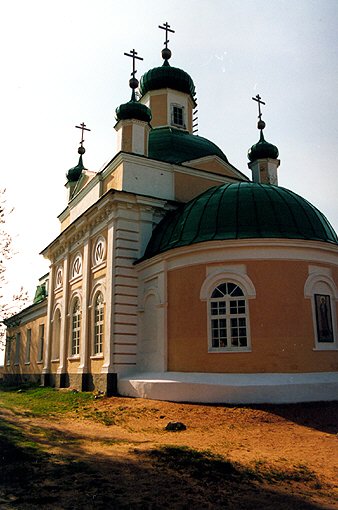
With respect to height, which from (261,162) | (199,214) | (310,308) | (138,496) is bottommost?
(138,496)

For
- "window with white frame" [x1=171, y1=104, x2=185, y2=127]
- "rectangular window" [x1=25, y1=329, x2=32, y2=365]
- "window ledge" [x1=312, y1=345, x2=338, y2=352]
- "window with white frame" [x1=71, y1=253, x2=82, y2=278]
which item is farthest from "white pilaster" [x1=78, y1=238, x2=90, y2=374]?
"rectangular window" [x1=25, y1=329, x2=32, y2=365]

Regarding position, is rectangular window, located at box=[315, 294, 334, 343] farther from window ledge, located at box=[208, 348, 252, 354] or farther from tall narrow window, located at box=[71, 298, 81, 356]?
tall narrow window, located at box=[71, 298, 81, 356]

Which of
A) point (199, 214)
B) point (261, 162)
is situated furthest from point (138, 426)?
point (261, 162)

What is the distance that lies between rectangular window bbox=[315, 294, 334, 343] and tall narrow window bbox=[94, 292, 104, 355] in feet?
25.9

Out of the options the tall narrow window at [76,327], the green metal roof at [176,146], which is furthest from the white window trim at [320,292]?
the tall narrow window at [76,327]

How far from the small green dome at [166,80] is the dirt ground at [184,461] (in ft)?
57.4

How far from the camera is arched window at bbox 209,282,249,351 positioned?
12.6 metres

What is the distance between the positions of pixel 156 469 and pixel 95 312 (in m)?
11.6

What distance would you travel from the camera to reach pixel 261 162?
71.3 ft

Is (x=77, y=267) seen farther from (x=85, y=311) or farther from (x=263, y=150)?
(x=263, y=150)

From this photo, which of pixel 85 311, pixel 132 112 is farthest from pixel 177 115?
pixel 85 311

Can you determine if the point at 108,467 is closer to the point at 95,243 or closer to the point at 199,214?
the point at 199,214

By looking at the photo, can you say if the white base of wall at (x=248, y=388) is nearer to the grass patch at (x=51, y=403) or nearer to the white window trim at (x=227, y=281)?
the white window trim at (x=227, y=281)

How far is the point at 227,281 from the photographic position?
13.1 metres
